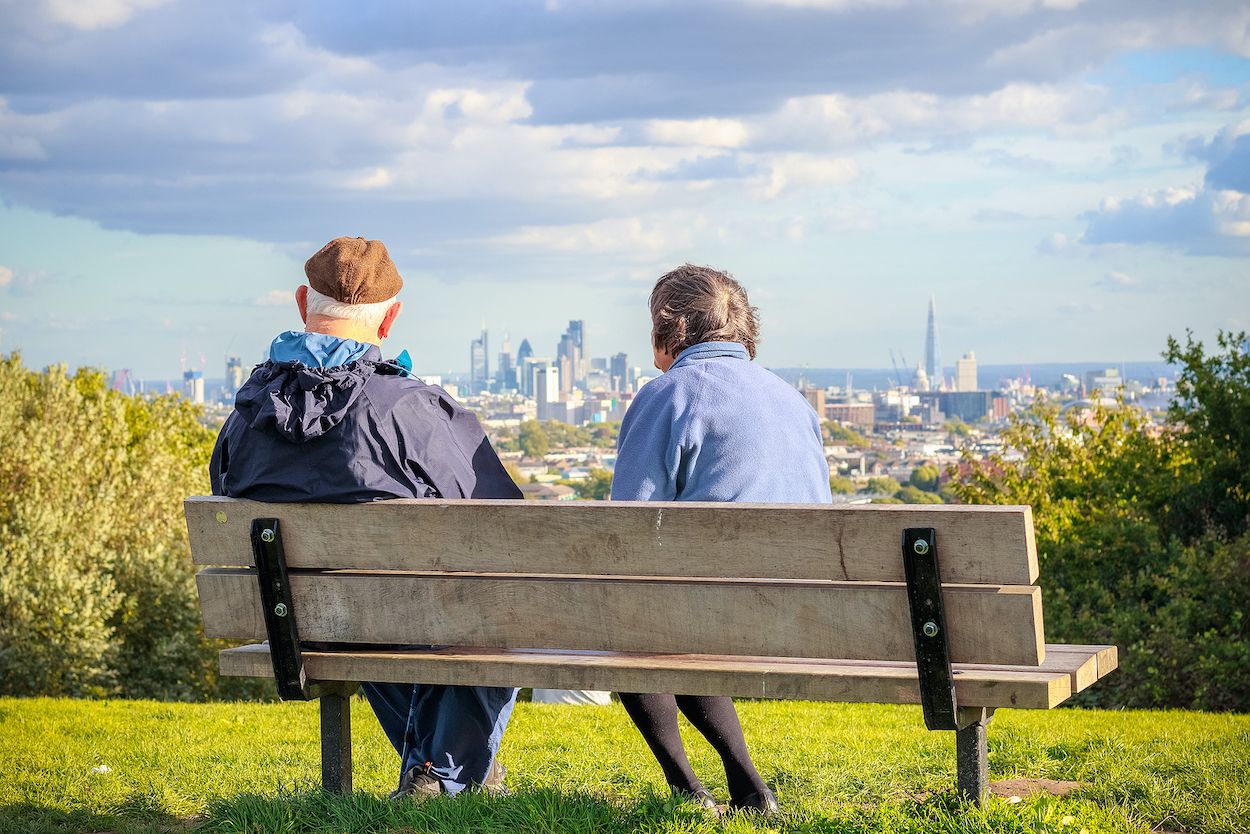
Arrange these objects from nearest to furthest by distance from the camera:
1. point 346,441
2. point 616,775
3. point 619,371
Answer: point 346,441, point 616,775, point 619,371

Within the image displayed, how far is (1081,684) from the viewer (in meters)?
2.88

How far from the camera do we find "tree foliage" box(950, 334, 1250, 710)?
9.34 m

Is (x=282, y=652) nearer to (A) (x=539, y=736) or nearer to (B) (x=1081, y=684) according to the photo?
(B) (x=1081, y=684)

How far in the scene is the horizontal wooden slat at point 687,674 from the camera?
2789 millimetres

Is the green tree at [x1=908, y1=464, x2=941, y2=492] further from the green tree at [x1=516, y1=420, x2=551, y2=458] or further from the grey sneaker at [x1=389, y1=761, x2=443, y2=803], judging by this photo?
the grey sneaker at [x1=389, y1=761, x2=443, y2=803]

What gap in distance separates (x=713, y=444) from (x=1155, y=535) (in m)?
9.87

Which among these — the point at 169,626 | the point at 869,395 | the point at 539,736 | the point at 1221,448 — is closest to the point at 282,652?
the point at 539,736

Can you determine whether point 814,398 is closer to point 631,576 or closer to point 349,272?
point 349,272

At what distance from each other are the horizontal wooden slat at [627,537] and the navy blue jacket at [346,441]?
99 mm

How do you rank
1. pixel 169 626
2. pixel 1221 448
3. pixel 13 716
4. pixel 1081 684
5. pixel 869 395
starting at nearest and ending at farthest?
1. pixel 1081 684
2. pixel 13 716
3. pixel 1221 448
4. pixel 169 626
5. pixel 869 395

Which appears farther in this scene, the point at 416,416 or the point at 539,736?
the point at 539,736

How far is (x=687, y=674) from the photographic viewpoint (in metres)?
2.96

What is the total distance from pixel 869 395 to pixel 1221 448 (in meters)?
70.6

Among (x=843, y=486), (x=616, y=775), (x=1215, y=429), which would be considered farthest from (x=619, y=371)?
(x=616, y=775)
